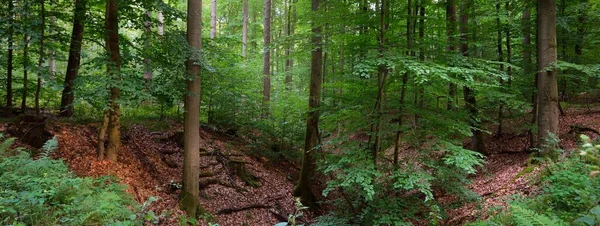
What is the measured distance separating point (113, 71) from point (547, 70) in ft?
31.8

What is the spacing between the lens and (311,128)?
33.3 ft

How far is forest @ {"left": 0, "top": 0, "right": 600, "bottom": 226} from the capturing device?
5.59 m

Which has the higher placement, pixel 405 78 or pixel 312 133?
pixel 405 78

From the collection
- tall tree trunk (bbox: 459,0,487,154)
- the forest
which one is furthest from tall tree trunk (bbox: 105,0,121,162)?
tall tree trunk (bbox: 459,0,487,154)

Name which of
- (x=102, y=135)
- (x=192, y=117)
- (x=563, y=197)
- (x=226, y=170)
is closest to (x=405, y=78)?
(x=563, y=197)

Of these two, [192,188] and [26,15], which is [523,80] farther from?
[26,15]

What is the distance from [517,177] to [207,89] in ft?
31.1

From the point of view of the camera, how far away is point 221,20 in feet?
89.9

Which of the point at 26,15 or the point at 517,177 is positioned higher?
the point at 26,15

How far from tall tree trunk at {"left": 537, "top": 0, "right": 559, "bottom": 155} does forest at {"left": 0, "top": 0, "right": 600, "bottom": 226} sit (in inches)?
1.3

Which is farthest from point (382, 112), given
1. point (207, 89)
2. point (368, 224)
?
point (207, 89)

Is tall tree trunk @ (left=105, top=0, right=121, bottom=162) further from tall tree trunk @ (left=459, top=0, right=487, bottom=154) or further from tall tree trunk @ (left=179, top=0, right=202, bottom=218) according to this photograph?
tall tree trunk @ (left=459, top=0, right=487, bottom=154)

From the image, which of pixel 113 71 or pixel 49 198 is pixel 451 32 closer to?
pixel 113 71

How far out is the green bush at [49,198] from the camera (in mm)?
4086
